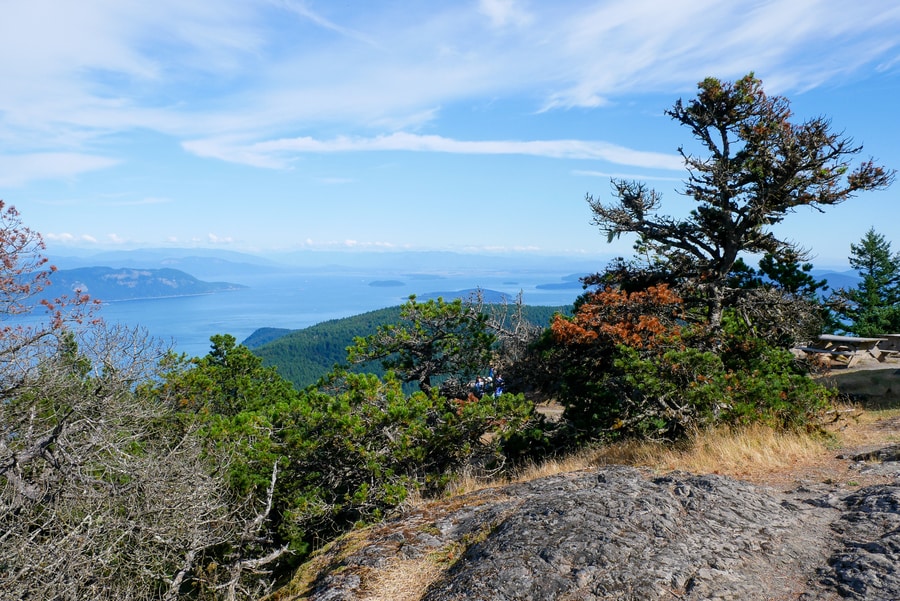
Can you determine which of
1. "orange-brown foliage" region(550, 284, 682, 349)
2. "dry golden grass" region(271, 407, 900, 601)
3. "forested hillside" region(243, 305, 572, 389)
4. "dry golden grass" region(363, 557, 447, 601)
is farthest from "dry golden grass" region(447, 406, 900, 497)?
"forested hillside" region(243, 305, 572, 389)

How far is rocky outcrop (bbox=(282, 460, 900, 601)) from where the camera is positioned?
4332 mm

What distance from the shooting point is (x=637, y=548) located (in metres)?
4.81

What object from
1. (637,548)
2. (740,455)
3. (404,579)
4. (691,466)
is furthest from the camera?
(740,455)

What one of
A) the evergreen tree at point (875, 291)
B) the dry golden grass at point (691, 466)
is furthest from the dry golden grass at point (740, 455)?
the evergreen tree at point (875, 291)

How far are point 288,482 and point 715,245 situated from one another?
12172mm

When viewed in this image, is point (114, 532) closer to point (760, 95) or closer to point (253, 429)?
point (253, 429)

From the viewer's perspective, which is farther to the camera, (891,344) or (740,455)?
(891,344)

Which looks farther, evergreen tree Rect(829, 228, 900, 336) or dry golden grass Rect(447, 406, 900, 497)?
evergreen tree Rect(829, 228, 900, 336)

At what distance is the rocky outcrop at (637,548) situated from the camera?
433 centimetres

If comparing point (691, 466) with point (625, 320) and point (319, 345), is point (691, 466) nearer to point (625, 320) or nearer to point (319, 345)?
point (625, 320)

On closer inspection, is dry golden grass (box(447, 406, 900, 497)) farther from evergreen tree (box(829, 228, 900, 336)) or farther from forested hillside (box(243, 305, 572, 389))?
forested hillside (box(243, 305, 572, 389))

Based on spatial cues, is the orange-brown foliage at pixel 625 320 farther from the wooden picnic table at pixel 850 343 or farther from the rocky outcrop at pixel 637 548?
the wooden picnic table at pixel 850 343

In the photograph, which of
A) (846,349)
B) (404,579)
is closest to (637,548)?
(404,579)

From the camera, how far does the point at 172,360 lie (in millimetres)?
15211
